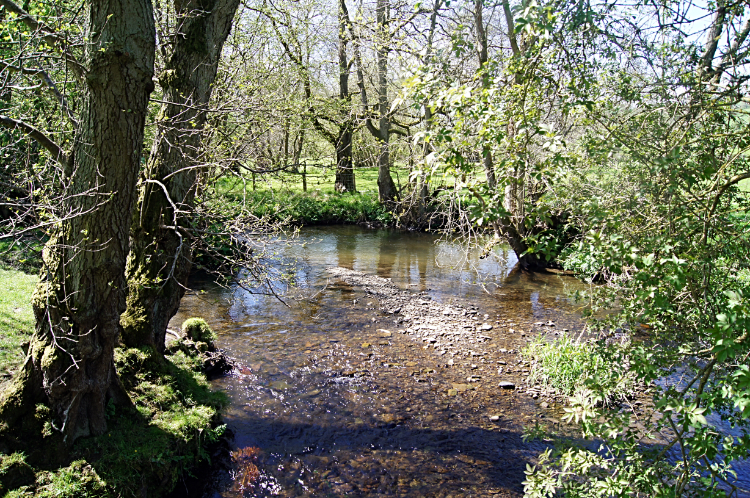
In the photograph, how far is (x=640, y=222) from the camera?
385 cm

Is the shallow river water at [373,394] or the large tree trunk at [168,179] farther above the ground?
the large tree trunk at [168,179]

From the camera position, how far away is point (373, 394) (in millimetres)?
7684

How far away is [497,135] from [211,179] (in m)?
5.39

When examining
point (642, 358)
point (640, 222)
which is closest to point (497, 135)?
point (640, 222)

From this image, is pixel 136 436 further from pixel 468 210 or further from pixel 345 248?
pixel 345 248

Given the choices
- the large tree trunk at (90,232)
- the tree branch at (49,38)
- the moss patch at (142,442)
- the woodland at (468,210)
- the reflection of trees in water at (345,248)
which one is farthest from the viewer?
the reflection of trees in water at (345,248)

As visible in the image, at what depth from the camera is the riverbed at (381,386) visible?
5.90m

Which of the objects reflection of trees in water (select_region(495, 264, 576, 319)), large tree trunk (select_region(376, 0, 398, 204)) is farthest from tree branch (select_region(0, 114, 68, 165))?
large tree trunk (select_region(376, 0, 398, 204))

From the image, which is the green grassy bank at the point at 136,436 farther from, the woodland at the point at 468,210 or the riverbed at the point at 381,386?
the riverbed at the point at 381,386

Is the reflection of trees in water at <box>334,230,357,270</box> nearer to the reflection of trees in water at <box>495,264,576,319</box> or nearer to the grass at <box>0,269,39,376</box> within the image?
the reflection of trees in water at <box>495,264,576,319</box>

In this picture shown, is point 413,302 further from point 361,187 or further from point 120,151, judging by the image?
point 361,187

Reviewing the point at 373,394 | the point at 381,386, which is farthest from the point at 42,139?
the point at 381,386

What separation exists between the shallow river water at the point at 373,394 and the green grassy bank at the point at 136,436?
21.8 inches

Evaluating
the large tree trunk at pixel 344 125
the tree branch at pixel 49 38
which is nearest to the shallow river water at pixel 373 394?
the tree branch at pixel 49 38
